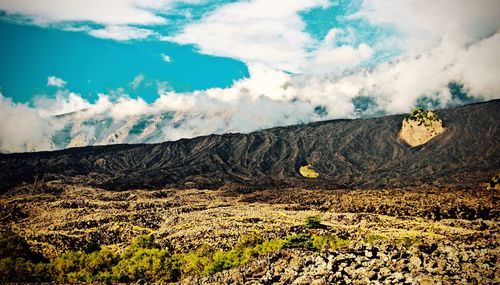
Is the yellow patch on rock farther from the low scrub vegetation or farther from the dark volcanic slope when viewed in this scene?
the low scrub vegetation

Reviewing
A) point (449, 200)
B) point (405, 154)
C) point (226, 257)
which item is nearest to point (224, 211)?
point (449, 200)

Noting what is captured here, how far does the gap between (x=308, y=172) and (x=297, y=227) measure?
121m

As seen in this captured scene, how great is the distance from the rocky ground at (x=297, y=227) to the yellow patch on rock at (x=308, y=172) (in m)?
59.4

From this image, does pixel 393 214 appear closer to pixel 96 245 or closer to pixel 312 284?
pixel 96 245

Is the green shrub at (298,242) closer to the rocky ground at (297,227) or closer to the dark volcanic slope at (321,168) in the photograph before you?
the rocky ground at (297,227)

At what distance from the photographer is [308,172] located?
606ft

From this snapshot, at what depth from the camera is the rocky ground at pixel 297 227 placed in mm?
19656

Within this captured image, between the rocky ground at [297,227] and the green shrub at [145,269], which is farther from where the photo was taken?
the green shrub at [145,269]

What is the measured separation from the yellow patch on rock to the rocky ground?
59.4m

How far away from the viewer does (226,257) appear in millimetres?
39062

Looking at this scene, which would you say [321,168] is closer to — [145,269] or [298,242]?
[298,242]

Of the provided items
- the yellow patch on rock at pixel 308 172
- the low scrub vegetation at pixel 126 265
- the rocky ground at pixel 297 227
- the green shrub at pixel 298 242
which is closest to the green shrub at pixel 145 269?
the low scrub vegetation at pixel 126 265

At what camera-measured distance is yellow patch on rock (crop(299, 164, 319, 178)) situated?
179875 millimetres

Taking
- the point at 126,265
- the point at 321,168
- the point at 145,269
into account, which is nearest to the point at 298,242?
the point at 145,269
